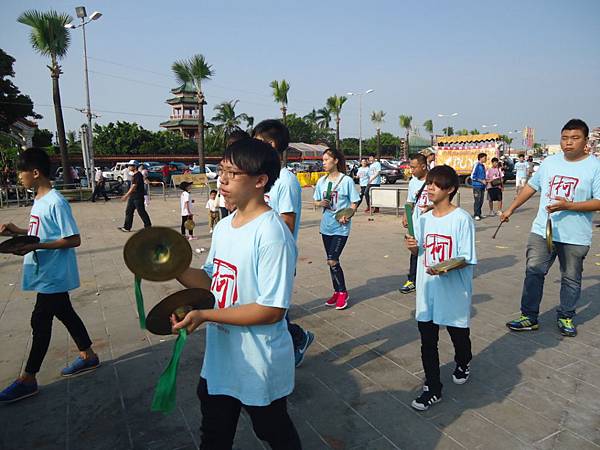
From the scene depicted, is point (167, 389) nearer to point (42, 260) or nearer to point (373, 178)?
point (42, 260)

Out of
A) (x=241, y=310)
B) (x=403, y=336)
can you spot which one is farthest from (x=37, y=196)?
(x=403, y=336)

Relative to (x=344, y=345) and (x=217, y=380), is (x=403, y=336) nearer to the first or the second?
(x=344, y=345)

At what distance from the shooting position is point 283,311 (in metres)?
1.77

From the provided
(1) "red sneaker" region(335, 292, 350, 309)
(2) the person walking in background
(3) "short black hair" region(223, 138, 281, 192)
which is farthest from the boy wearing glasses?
(2) the person walking in background

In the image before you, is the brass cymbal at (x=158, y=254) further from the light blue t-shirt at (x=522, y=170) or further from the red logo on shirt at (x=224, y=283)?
the light blue t-shirt at (x=522, y=170)

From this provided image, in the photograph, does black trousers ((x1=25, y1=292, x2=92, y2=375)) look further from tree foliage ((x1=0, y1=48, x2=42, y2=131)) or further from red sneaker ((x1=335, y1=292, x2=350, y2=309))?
tree foliage ((x1=0, y1=48, x2=42, y2=131))

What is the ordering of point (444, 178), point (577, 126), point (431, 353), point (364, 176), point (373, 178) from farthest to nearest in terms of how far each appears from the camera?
point (364, 176) → point (373, 178) → point (577, 126) → point (444, 178) → point (431, 353)

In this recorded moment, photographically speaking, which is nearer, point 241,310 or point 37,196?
point 241,310

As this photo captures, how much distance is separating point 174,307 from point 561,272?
3917 mm

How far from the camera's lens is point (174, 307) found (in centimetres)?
174

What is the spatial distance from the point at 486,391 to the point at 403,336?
3.60 feet

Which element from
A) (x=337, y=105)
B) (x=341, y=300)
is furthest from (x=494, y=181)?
(x=337, y=105)

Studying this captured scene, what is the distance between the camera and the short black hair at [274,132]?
3293 millimetres

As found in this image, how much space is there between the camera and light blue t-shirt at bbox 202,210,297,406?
5.68 ft
